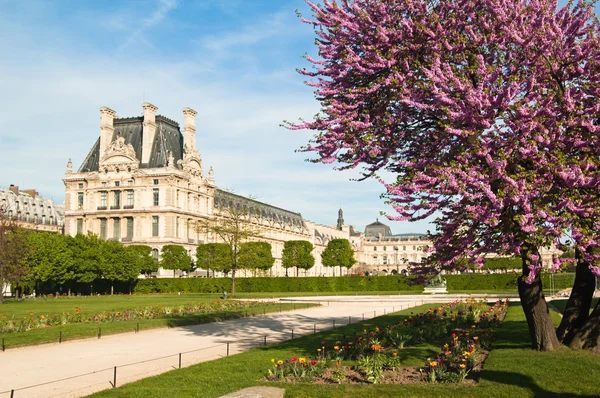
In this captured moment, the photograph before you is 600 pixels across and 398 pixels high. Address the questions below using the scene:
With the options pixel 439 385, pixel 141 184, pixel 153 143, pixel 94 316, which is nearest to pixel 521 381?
pixel 439 385

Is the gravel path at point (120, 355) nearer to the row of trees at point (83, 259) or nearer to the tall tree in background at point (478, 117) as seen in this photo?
the tall tree in background at point (478, 117)

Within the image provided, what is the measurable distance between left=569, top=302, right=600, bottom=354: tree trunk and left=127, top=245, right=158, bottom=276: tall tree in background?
224 ft

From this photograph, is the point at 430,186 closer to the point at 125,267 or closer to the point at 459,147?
the point at 459,147

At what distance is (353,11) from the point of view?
15.6 metres

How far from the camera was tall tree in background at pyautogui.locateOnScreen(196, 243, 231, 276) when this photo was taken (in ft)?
245

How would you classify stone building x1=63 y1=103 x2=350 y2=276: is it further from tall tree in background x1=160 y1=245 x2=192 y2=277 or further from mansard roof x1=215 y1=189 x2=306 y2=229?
mansard roof x1=215 y1=189 x2=306 y2=229

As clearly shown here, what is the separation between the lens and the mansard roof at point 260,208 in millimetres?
118738

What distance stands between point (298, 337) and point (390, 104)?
11.3 m

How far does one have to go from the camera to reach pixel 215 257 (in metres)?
80.6

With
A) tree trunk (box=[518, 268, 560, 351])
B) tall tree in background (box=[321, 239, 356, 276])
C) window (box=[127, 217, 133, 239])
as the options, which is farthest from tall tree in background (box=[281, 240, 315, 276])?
tree trunk (box=[518, 268, 560, 351])

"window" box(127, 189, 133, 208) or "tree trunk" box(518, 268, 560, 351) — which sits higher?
"window" box(127, 189, 133, 208)

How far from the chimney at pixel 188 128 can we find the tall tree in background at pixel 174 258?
20.1 meters

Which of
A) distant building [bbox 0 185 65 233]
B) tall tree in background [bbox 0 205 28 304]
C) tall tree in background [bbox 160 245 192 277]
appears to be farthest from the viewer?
distant building [bbox 0 185 65 233]

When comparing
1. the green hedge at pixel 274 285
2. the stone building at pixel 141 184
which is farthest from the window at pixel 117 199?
the green hedge at pixel 274 285
